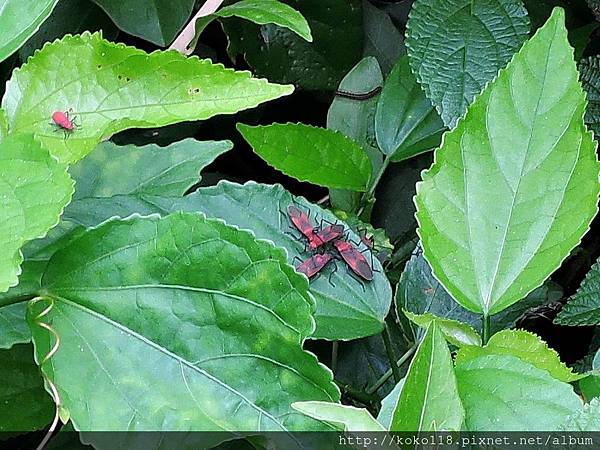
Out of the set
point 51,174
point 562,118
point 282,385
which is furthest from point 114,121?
point 562,118

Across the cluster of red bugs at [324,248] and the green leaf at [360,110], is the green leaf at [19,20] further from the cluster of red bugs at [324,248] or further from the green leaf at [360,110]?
the green leaf at [360,110]

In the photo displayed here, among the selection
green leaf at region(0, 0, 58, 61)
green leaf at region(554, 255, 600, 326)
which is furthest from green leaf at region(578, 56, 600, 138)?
green leaf at region(0, 0, 58, 61)

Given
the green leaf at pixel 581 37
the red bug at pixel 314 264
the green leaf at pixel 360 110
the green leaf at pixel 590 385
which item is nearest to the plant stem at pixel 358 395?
the red bug at pixel 314 264

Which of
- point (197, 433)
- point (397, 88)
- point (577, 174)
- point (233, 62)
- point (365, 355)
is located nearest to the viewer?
point (197, 433)

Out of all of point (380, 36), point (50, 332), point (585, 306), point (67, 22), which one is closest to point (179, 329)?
point (50, 332)

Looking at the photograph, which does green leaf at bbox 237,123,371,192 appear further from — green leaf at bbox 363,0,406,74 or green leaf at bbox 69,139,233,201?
green leaf at bbox 363,0,406,74

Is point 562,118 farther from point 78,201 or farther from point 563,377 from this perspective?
point 78,201

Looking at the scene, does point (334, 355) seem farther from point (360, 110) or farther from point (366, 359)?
point (360, 110)
